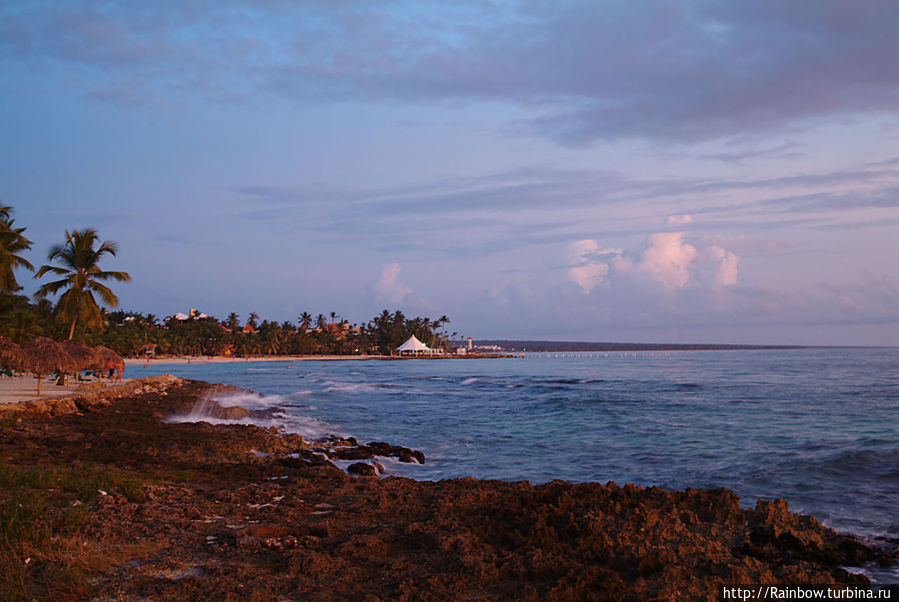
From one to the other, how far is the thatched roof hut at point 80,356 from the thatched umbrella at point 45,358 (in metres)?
0.29

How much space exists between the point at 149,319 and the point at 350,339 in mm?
44932

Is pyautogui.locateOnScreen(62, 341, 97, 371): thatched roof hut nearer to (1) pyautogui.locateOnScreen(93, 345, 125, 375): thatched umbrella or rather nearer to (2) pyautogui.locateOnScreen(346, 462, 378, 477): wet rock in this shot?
(1) pyautogui.locateOnScreen(93, 345, 125, 375): thatched umbrella

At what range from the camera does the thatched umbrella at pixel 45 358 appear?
2273cm

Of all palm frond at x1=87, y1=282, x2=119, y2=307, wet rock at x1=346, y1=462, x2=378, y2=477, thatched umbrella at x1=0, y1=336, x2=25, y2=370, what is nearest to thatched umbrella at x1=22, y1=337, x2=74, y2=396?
thatched umbrella at x1=0, y1=336, x2=25, y2=370

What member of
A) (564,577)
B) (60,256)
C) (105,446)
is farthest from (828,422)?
(60,256)

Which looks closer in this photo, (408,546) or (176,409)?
(408,546)

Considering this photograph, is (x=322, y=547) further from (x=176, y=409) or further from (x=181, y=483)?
(x=176, y=409)

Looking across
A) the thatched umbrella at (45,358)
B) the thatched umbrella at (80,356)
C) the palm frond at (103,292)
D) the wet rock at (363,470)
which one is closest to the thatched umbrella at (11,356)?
the thatched umbrella at (45,358)

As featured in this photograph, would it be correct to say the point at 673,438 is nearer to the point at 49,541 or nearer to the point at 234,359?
the point at 49,541

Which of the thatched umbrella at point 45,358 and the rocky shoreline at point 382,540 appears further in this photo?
the thatched umbrella at point 45,358

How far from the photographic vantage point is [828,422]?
1872 centimetres

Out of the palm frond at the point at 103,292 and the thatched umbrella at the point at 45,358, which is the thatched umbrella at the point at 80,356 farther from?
the palm frond at the point at 103,292

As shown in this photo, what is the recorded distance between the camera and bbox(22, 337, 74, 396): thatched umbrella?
2273cm

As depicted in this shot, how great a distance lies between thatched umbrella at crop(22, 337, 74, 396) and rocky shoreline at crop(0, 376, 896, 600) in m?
14.9
